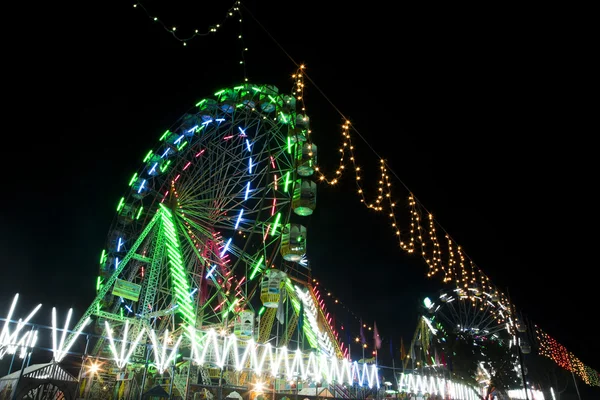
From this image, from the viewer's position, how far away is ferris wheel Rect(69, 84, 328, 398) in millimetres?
14359

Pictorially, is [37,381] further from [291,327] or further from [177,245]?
[291,327]

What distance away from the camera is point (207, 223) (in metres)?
16.2

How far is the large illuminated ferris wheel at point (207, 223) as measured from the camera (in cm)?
1436

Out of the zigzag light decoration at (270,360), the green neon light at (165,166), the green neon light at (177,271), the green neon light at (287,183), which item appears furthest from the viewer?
the green neon light at (165,166)

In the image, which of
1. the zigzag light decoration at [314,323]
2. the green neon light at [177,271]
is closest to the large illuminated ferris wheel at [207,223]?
the green neon light at [177,271]

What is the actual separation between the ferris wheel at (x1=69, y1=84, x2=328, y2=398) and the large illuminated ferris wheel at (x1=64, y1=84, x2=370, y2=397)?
4cm

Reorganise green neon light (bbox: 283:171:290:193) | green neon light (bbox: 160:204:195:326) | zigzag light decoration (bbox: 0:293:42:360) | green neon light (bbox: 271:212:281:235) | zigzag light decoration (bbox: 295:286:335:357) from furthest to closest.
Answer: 1. zigzag light decoration (bbox: 295:286:335:357)
2. green neon light (bbox: 283:171:290:193)
3. green neon light (bbox: 271:212:281:235)
4. green neon light (bbox: 160:204:195:326)
5. zigzag light decoration (bbox: 0:293:42:360)

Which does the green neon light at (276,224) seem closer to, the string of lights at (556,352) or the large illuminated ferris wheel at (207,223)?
the large illuminated ferris wheel at (207,223)

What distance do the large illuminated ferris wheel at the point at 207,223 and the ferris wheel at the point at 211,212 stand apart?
0.14 feet

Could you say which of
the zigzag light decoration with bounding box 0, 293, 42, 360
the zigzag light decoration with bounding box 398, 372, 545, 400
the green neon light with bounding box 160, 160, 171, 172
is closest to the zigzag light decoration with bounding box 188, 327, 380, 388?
the zigzag light decoration with bounding box 398, 372, 545, 400

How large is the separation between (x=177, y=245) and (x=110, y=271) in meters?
5.06

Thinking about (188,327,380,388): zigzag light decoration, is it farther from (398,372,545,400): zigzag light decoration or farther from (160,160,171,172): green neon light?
(160,160,171,172): green neon light

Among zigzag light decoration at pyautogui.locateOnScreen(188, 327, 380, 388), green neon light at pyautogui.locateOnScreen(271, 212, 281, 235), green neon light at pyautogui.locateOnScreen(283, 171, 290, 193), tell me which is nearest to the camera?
zigzag light decoration at pyautogui.locateOnScreen(188, 327, 380, 388)

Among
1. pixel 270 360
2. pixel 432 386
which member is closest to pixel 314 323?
pixel 432 386
